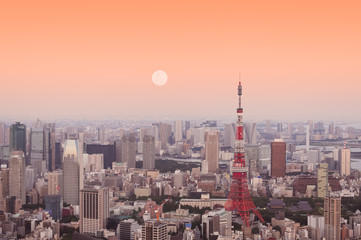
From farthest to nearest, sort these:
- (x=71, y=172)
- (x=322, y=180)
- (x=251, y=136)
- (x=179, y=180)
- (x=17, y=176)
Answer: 1. (x=251, y=136)
2. (x=179, y=180)
3. (x=322, y=180)
4. (x=71, y=172)
5. (x=17, y=176)

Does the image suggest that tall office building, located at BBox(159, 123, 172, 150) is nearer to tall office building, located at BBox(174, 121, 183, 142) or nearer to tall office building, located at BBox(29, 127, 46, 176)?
tall office building, located at BBox(174, 121, 183, 142)

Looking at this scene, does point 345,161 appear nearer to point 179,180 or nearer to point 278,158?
point 278,158

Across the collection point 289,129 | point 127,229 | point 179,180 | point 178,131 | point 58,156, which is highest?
point 289,129

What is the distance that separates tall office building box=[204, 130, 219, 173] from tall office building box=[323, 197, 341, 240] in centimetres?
711

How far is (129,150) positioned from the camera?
1563 centimetres

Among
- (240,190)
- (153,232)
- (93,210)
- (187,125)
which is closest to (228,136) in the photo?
(187,125)

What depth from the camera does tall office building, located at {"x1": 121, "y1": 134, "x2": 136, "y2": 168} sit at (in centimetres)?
1513

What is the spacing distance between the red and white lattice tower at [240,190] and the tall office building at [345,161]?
16.1 ft

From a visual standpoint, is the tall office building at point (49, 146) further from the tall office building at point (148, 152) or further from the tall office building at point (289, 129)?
the tall office building at point (289, 129)

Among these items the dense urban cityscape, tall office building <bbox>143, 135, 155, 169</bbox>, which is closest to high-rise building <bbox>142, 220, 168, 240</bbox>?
the dense urban cityscape

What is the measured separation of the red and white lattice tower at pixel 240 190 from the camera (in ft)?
28.8

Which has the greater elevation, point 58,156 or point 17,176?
point 58,156

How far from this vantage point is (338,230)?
7.28 metres

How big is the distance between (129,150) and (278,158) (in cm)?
417
